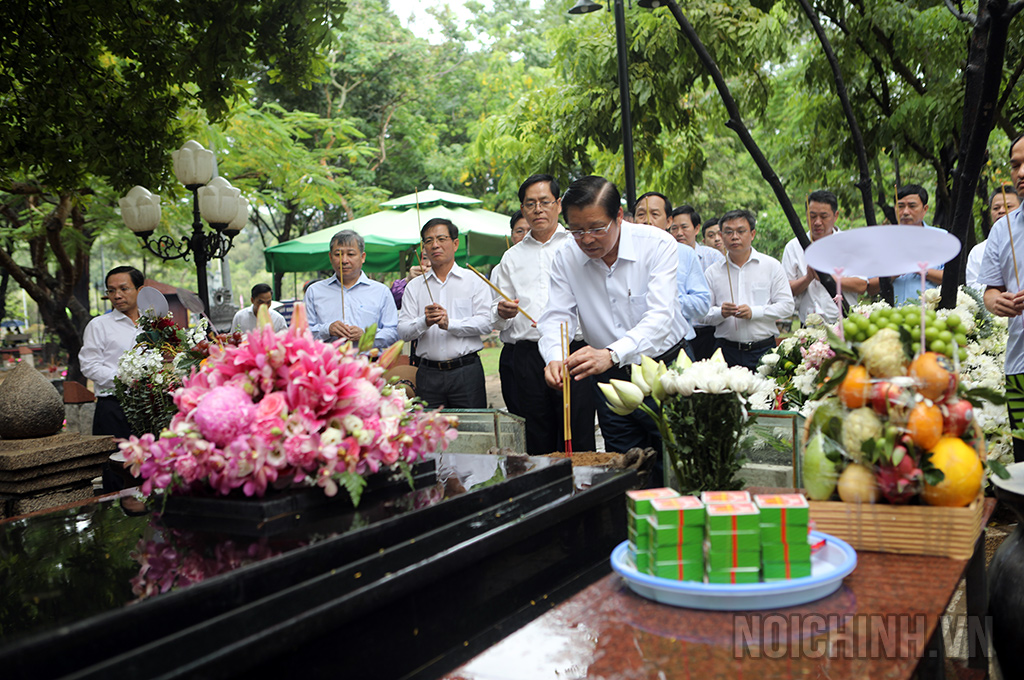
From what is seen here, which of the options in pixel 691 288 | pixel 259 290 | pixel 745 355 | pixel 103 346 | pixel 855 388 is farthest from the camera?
pixel 259 290

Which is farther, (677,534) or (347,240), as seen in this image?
(347,240)

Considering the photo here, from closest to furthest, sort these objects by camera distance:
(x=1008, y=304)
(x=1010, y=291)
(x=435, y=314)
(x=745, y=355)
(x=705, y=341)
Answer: (x=1008, y=304) < (x=1010, y=291) < (x=435, y=314) < (x=745, y=355) < (x=705, y=341)

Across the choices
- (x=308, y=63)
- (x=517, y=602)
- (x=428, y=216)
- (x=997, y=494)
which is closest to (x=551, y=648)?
(x=517, y=602)

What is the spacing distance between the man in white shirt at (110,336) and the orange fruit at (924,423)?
17.5ft

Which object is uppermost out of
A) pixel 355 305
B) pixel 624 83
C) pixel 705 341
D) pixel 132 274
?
pixel 624 83

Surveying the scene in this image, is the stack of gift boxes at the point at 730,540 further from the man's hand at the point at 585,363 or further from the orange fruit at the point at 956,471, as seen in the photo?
the man's hand at the point at 585,363

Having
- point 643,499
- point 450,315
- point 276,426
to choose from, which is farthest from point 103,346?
point 643,499

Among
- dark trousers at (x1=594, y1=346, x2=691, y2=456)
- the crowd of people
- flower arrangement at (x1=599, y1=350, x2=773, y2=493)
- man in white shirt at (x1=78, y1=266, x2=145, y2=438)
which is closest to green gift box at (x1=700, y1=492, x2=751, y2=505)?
flower arrangement at (x1=599, y1=350, x2=773, y2=493)

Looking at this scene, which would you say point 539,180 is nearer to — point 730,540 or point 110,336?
point 110,336

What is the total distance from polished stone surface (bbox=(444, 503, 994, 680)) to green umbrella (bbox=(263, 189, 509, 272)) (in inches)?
415

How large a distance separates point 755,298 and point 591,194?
3.04 metres

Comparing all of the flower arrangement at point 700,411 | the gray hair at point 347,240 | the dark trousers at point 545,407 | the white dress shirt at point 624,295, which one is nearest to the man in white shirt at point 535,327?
the dark trousers at point 545,407

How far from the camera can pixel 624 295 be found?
13.2 ft

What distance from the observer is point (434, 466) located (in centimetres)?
236
